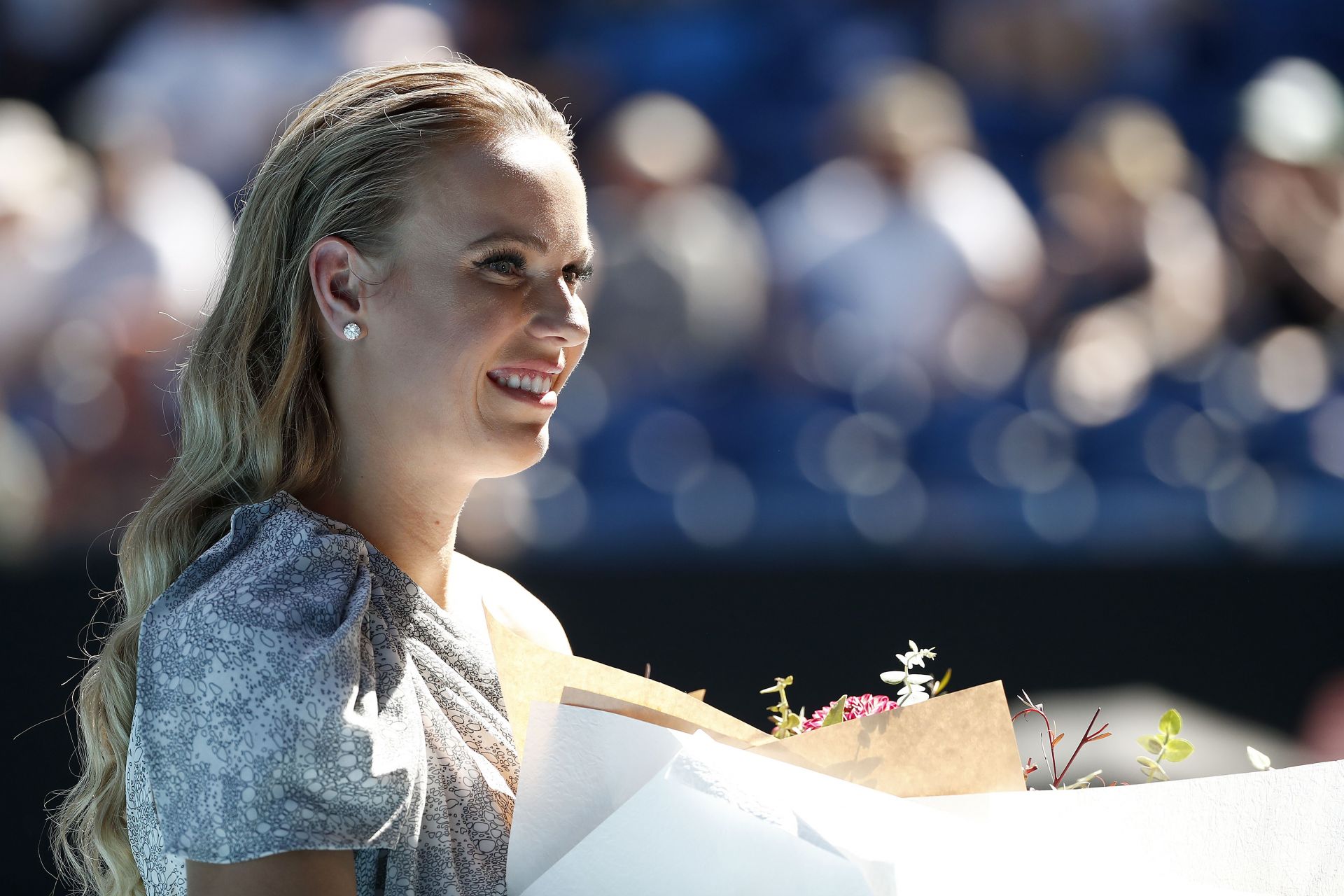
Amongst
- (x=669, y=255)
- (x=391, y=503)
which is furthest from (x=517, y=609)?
(x=669, y=255)

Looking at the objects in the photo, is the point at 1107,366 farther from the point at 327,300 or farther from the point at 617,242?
the point at 327,300

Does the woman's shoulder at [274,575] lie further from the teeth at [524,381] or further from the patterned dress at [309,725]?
the teeth at [524,381]

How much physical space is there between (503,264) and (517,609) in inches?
19.6

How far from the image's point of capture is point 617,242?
339 cm

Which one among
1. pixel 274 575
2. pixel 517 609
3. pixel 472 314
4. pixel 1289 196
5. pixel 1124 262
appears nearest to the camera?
pixel 274 575

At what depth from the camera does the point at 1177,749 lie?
3.87 ft

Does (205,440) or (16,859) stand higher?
(205,440)

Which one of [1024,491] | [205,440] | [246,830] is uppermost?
[1024,491]

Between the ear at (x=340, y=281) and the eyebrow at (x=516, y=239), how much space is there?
0.11m

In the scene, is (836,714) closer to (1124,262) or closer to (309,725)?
(309,725)

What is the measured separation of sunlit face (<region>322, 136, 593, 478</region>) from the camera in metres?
1.23

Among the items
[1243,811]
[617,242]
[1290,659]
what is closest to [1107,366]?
[1290,659]

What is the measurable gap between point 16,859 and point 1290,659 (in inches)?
105

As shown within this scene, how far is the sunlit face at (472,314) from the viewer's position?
4.03 feet
